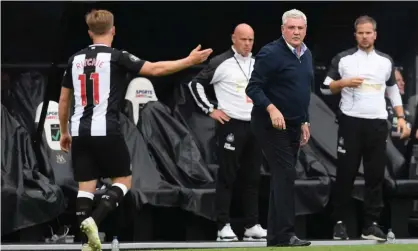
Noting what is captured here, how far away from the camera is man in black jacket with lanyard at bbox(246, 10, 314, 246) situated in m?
8.92

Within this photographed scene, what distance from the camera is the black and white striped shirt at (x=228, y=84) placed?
10.8 m

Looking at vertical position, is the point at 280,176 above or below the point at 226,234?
above

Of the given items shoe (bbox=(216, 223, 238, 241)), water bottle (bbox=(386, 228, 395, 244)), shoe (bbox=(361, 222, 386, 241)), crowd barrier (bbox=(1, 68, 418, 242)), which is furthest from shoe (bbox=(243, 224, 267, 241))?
water bottle (bbox=(386, 228, 395, 244))

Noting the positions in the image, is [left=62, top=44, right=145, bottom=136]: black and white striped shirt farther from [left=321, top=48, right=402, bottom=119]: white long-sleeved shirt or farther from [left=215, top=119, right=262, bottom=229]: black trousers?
[left=321, top=48, right=402, bottom=119]: white long-sleeved shirt

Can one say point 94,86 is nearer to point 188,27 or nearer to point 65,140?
point 65,140

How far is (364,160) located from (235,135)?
1.10m

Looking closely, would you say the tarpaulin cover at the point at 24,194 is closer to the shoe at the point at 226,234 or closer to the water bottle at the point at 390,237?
the shoe at the point at 226,234

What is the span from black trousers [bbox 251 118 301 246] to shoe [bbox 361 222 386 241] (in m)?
1.86

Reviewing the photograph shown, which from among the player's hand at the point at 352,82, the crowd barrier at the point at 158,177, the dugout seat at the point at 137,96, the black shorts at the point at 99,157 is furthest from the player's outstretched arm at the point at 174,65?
the dugout seat at the point at 137,96

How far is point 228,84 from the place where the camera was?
1084 centimetres

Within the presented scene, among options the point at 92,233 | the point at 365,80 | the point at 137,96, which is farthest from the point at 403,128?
the point at 92,233

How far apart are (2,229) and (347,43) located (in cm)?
408

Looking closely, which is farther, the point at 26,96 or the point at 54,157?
the point at 26,96

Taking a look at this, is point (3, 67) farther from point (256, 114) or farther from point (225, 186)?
point (256, 114)
